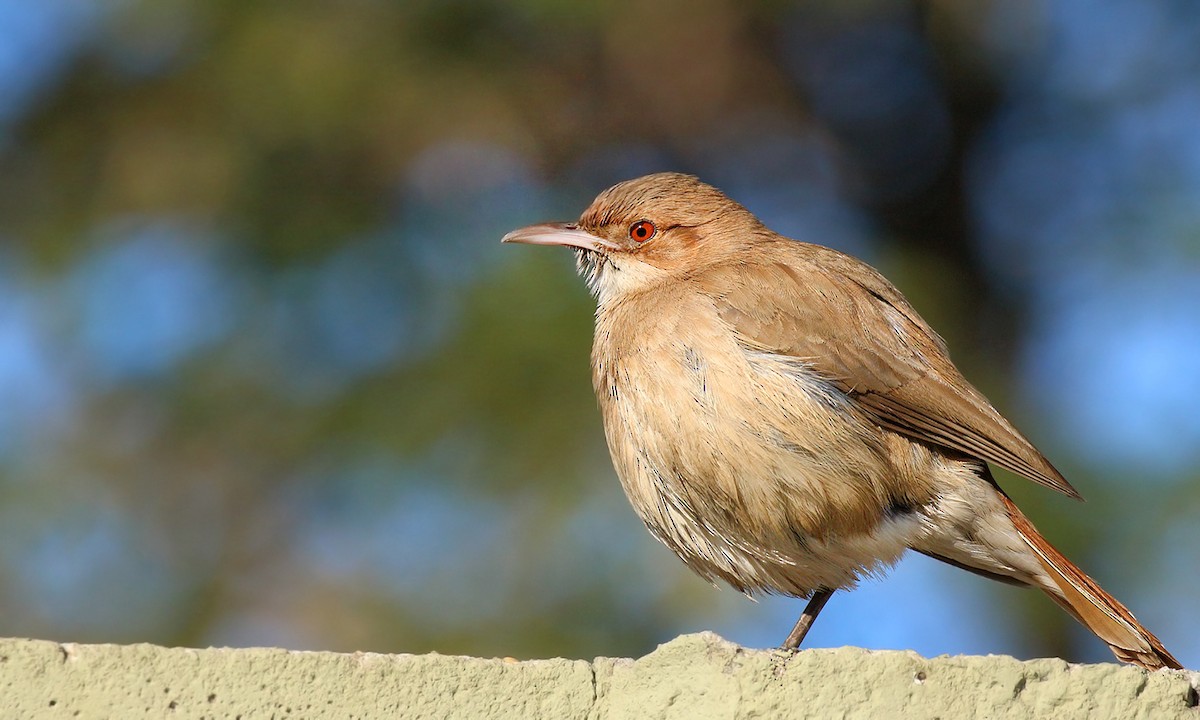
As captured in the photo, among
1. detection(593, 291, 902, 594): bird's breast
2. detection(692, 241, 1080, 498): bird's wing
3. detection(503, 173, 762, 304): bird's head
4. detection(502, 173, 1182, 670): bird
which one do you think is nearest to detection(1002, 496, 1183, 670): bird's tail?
detection(502, 173, 1182, 670): bird

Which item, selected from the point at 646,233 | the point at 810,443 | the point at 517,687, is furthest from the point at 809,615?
the point at 517,687

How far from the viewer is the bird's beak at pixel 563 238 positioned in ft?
17.8

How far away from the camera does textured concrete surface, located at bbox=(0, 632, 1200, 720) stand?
2643 millimetres

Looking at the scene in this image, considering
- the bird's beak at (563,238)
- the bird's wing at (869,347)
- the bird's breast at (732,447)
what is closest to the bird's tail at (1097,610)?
the bird's wing at (869,347)

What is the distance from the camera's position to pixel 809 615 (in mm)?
5004

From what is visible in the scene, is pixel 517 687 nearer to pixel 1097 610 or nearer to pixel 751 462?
pixel 751 462

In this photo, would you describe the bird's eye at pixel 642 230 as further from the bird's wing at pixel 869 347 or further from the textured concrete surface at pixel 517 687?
the textured concrete surface at pixel 517 687

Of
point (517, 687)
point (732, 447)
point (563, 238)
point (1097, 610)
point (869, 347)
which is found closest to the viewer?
point (517, 687)

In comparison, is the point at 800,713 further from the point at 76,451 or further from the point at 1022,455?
the point at 76,451

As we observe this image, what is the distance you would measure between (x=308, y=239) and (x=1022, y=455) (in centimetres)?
495

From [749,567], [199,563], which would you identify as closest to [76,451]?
[199,563]

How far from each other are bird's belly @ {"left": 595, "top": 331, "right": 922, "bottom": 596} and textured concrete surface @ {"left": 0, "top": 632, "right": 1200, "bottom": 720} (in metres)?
1.62

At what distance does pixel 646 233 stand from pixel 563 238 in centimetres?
31

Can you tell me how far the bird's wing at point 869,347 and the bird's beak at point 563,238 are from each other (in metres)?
0.53
